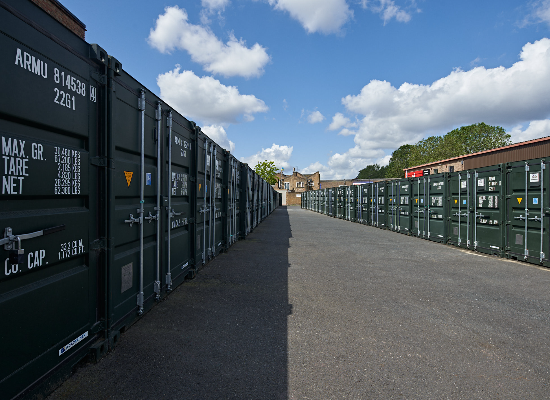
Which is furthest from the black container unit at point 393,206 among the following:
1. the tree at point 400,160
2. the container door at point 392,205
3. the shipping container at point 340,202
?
the tree at point 400,160

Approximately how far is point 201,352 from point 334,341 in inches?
56.0

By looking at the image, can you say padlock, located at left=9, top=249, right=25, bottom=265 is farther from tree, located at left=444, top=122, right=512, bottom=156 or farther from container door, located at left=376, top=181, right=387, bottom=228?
tree, located at left=444, top=122, right=512, bottom=156

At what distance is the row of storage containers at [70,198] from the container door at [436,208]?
1011 centimetres

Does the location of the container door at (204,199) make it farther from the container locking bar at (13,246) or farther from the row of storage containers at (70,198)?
the container locking bar at (13,246)

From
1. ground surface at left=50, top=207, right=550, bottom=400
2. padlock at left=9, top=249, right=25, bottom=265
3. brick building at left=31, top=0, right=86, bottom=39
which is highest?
brick building at left=31, top=0, right=86, bottom=39

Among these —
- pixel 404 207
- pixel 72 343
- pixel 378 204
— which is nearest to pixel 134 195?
pixel 72 343

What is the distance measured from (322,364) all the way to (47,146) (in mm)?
2994

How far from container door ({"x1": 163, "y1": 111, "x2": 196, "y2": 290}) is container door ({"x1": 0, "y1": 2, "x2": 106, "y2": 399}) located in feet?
5.12

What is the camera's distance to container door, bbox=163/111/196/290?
4551mm

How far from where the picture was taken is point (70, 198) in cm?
263

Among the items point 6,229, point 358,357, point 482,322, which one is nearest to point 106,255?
point 6,229

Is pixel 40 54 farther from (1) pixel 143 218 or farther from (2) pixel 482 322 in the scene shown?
(2) pixel 482 322

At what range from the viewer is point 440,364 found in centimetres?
300

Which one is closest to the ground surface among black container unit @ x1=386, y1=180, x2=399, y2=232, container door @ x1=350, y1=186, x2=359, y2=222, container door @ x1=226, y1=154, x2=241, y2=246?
container door @ x1=226, y1=154, x2=241, y2=246
